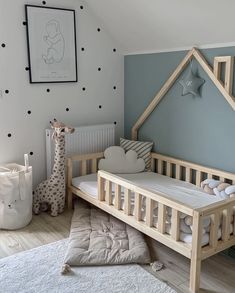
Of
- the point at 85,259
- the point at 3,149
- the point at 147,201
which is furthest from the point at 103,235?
the point at 3,149

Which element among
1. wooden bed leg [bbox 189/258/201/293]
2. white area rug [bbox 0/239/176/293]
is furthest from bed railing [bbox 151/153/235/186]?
white area rug [bbox 0/239/176/293]

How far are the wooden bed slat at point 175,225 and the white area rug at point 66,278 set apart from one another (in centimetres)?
29

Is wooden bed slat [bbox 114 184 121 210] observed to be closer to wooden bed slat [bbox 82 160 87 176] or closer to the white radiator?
wooden bed slat [bbox 82 160 87 176]

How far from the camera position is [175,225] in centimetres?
215

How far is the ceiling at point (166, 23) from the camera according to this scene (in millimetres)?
2389

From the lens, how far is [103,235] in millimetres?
2658

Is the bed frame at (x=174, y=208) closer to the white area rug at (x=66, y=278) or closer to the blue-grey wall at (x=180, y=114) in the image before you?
the blue-grey wall at (x=180, y=114)

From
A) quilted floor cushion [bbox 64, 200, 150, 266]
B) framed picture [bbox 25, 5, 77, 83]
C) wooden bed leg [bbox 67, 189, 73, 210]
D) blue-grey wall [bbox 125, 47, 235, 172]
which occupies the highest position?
framed picture [bbox 25, 5, 77, 83]

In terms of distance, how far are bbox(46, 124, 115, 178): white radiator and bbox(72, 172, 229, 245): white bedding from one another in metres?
0.29

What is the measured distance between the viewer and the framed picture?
3041 mm

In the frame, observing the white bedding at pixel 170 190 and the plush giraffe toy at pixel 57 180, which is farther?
the plush giraffe toy at pixel 57 180

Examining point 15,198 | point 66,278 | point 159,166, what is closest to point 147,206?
point 66,278

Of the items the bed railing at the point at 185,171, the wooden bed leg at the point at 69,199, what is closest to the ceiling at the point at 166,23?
the bed railing at the point at 185,171

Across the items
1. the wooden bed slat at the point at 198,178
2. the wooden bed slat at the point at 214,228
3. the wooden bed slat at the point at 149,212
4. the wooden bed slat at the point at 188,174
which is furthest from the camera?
the wooden bed slat at the point at 188,174
